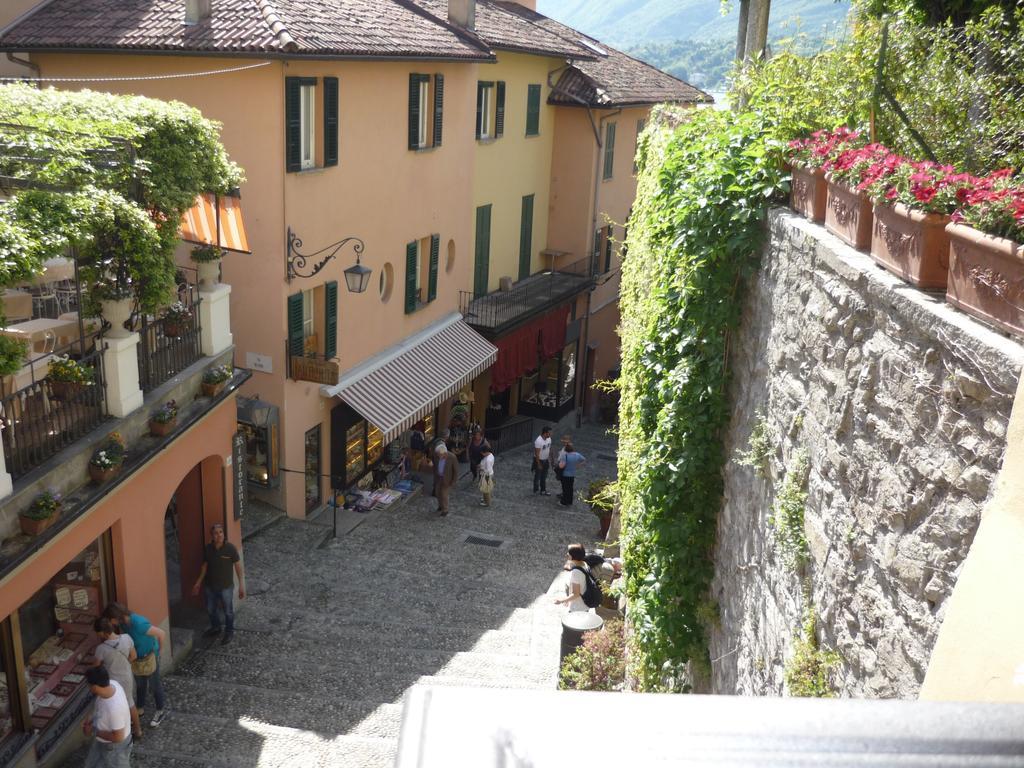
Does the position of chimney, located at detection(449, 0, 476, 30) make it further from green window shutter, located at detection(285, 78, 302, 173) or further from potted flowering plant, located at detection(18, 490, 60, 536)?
potted flowering plant, located at detection(18, 490, 60, 536)

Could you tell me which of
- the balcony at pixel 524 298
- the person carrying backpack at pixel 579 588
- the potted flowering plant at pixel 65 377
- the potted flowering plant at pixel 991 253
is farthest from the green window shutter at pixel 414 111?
the potted flowering plant at pixel 991 253

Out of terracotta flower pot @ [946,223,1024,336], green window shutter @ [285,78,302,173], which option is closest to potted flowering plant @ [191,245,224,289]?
green window shutter @ [285,78,302,173]

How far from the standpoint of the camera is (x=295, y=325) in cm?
1554

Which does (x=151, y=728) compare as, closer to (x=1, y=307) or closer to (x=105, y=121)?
(x=1, y=307)

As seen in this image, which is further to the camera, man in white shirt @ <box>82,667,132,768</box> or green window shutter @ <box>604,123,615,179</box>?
green window shutter @ <box>604,123,615,179</box>

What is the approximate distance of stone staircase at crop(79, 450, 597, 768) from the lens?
9.52 m

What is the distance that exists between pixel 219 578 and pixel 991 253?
10004 millimetres

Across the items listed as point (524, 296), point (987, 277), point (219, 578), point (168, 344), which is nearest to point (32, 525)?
point (168, 344)

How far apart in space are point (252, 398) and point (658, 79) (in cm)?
2176

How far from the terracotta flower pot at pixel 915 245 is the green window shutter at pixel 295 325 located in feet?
40.3

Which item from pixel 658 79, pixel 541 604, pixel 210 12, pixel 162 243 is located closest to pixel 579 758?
pixel 162 243

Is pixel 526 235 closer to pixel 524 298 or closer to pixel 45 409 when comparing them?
pixel 524 298

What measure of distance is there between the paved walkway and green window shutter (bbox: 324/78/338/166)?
6.10m

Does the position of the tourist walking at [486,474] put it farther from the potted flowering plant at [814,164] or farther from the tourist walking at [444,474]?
the potted flowering plant at [814,164]
